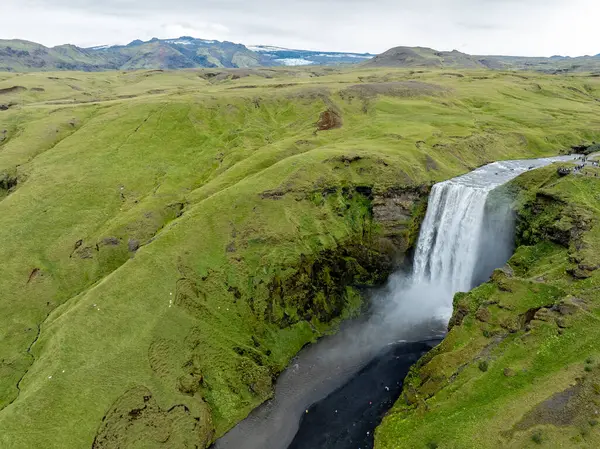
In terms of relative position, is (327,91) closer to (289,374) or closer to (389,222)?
(389,222)

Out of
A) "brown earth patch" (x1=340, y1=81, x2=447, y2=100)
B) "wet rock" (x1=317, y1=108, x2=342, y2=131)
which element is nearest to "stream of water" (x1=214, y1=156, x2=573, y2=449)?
"wet rock" (x1=317, y1=108, x2=342, y2=131)

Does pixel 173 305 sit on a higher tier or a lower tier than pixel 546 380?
lower

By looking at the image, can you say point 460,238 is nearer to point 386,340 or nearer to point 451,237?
point 451,237

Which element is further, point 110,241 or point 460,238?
point 110,241

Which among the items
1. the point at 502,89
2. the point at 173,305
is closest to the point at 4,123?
the point at 173,305

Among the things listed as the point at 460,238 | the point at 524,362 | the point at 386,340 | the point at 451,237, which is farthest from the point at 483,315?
the point at 451,237

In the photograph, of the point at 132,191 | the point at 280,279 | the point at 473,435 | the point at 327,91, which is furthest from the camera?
the point at 327,91
